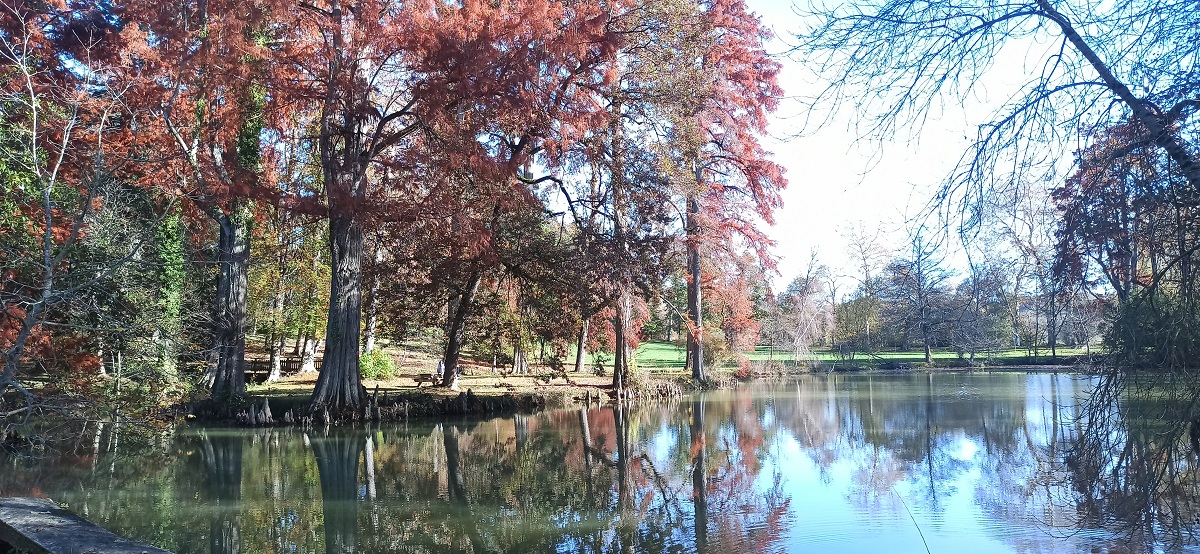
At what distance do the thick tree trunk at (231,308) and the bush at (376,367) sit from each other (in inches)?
173

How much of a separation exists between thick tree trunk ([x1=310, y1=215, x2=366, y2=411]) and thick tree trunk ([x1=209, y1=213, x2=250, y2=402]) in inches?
85.9

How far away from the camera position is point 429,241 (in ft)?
60.1

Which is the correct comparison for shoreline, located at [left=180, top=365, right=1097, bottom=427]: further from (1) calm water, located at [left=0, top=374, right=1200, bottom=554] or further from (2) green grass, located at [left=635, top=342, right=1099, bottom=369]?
(2) green grass, located at [left=635, top=342, right=1099, bottom=369]

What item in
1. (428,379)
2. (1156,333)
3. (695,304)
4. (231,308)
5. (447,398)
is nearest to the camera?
(1156,333)

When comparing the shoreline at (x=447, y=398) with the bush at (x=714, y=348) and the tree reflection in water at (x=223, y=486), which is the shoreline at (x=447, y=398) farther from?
the tree reflection in water at (x=223, y=486)

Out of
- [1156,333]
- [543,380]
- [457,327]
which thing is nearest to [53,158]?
[457,327]

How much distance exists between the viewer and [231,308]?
1802 cm

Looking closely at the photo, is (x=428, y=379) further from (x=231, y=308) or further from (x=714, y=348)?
(x=714, y=348)

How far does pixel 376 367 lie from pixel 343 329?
6.07 meters

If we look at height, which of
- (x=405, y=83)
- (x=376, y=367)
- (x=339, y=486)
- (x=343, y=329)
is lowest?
(x=339, y=486)

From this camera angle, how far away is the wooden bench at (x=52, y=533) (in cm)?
522

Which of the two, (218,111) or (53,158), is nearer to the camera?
(53,158)

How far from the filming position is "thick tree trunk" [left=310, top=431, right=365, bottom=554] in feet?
23.6

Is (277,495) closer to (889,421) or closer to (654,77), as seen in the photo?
(889,421)
